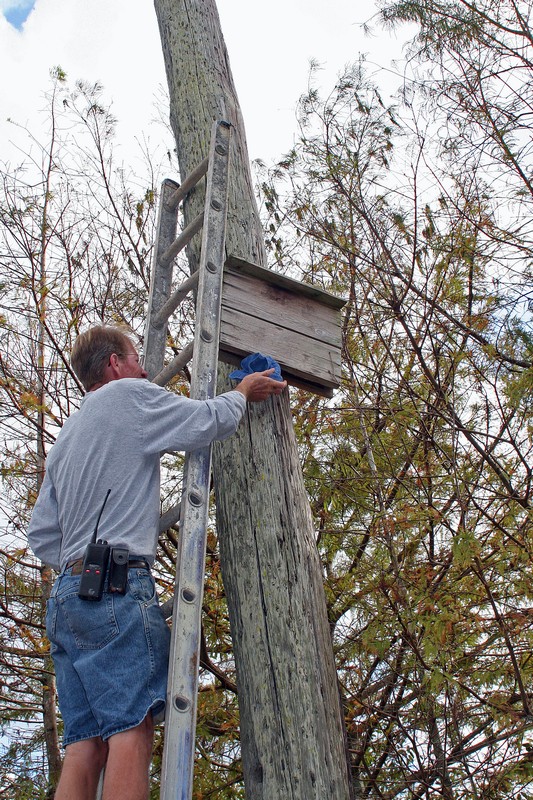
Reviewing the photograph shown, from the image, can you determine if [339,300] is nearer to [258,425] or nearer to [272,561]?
[258,425]

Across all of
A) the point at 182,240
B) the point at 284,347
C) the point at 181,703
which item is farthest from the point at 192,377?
the point at 181,703

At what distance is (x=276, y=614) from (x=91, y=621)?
20.6 inches

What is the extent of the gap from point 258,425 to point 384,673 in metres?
2.60

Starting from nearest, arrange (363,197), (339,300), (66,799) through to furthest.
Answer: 1. (66,799)
2. (339,300)
3. (363,197)

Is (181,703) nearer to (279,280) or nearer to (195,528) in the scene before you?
(195,528)

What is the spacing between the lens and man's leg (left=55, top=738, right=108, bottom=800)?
6.28 ft

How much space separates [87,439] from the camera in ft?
7.64

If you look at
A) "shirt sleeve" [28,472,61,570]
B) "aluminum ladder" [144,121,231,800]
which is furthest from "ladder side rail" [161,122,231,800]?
"shirt sleeve" [28,472,61,570]

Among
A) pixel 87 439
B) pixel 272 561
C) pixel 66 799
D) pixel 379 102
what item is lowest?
pixel 66 799

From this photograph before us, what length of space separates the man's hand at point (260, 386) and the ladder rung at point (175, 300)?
500 millimetres

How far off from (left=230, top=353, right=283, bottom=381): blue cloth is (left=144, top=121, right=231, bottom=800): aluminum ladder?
6.5 inches

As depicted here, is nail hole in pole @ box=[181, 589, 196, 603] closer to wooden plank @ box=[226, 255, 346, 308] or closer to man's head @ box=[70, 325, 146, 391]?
man's head @ box=[70, 325, 146, 391]

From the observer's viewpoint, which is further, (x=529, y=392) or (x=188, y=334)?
Result: (x=188, y=334)

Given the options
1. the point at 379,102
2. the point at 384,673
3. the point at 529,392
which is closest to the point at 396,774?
the point at 384,673
